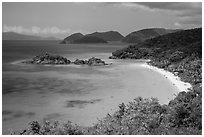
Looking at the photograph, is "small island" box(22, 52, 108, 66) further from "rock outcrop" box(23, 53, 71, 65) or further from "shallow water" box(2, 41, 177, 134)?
"shallow water" box(2, 41, 177, 134)

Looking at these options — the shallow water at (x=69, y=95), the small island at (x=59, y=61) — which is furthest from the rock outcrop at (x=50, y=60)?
the shallow water at (x=69, y=95)

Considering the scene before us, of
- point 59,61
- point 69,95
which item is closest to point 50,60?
point 59,61

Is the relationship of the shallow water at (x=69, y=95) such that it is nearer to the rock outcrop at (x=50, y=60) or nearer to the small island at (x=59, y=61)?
the small island at (x=59, y=61)

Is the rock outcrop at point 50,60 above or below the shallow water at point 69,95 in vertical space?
above

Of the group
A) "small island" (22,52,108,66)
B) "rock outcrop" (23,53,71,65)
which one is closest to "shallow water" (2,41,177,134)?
"small island" (22,52,108,66)

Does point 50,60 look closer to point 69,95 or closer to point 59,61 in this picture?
point 59,61

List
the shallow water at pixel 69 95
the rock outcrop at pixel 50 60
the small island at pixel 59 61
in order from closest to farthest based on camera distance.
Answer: the shallow water at pixel 69 95 < the small island at pixel 59 61 < the rock outcrop at pixel 50 60

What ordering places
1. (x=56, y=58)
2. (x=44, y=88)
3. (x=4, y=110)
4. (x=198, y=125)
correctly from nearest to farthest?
(x=198, y=125) < (x=4, y=110) < (x=44, y=88) < (x=56, y=58)

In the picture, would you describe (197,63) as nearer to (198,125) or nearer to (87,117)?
(87,117)

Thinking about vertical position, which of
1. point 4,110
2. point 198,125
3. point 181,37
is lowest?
point 4,110

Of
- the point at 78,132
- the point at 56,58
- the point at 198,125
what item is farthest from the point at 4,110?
the point at 56,58

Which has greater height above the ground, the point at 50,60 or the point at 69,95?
the point at 50,60
